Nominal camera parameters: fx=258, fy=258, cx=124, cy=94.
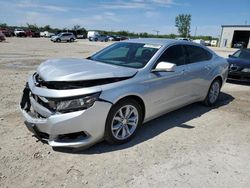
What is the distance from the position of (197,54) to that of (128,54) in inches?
68.1

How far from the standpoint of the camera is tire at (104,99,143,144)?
146 inches

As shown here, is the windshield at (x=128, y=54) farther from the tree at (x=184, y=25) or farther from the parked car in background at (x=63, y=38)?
the tree at (x=184, y=25)

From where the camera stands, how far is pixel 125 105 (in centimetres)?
386

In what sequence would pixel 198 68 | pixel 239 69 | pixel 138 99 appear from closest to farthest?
pixel 138 99, pixel 198 68, pixel 239 69

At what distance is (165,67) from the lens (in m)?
4.18

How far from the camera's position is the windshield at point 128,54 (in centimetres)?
444

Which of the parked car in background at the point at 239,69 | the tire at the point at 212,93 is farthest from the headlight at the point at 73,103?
the parked car in background at the point at 239,69

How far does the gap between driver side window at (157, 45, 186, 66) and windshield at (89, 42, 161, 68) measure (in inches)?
7.3

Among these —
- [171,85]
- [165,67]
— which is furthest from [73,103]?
[171,85]

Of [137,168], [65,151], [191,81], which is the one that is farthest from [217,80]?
[65,151]

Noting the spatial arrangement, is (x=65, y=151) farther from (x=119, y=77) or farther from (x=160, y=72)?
(x=160, y=72)

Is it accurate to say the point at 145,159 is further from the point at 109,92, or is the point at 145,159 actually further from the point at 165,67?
the point at 165,67

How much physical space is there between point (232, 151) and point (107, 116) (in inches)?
80.5

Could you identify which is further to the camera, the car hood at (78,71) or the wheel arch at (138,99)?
the wheel arch at (138,99)
